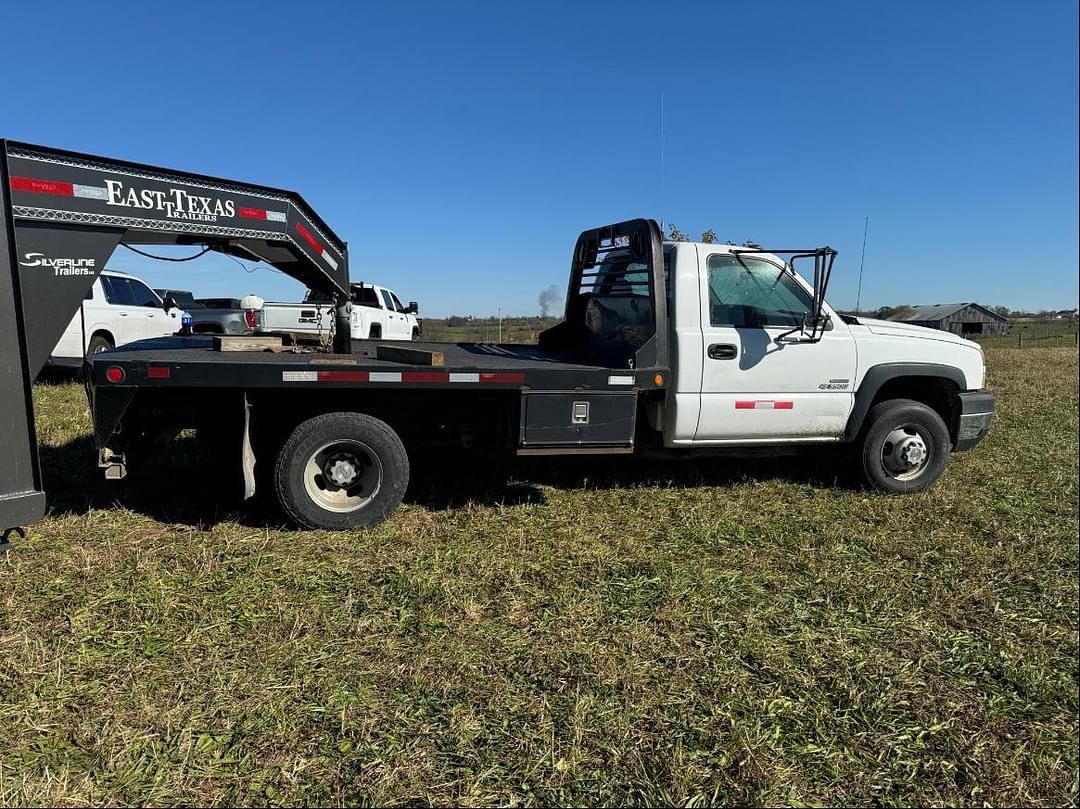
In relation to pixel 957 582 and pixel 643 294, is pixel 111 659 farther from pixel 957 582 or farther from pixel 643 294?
pixel 957 582

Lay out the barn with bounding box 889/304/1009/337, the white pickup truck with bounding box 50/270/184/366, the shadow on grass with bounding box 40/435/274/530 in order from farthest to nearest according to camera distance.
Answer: the barn with bounding box 889/304/1009/337 → the white pickup truck with bounding box 50/270/184/366 → the shadow on grass with bounding box 40/435/274/530

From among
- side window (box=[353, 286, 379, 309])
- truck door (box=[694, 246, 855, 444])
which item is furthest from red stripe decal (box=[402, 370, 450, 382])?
side window (box=[353, 286, 379, 309])

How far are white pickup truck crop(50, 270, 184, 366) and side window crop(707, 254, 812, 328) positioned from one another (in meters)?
8.85

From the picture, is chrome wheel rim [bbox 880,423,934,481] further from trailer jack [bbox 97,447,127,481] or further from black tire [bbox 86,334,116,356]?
black tire [bbox 86,334,116,356]

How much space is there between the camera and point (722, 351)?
17.2 ft

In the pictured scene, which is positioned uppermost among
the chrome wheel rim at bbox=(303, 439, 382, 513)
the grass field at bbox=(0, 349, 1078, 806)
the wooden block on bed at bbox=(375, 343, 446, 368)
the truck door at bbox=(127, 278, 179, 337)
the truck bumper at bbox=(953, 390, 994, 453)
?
the truck door at bbox=(127, 278, 179, 337)

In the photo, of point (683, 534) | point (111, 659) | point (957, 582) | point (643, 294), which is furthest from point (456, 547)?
point (957, 582)

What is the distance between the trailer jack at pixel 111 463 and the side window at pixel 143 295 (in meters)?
8.33

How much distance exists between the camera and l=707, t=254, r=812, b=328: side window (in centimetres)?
537

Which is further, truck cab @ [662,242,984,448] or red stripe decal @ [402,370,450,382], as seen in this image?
truck cab @ [662,242,984,448]

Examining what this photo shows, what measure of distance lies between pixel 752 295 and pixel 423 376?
268cm

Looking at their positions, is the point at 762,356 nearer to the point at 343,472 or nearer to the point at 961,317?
the point at 343,472

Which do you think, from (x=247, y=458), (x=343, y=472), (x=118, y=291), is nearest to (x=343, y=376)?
(x=343, y=472)

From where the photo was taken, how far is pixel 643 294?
5367 mm
